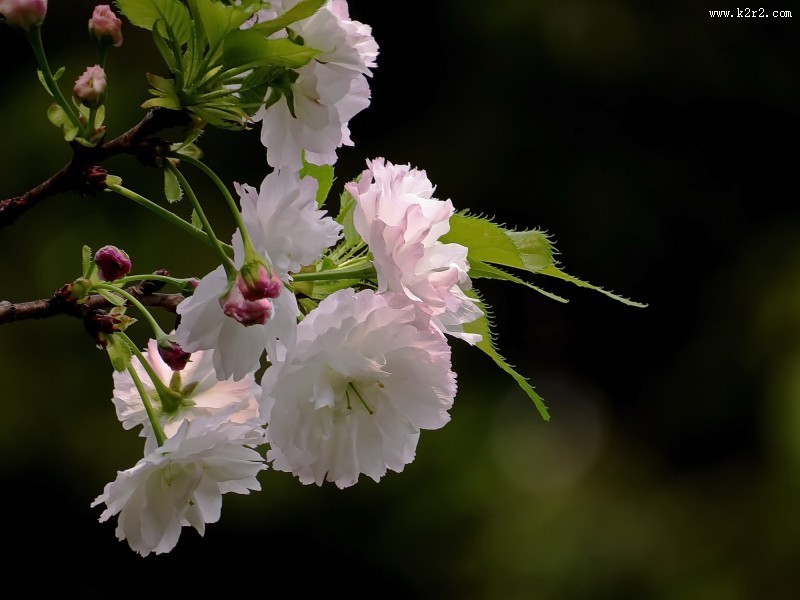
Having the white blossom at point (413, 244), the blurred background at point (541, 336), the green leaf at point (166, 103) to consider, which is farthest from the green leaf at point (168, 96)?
the blurred background at point (541, 336)

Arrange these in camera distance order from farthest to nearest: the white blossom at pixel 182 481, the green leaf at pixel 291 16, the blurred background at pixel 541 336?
the blurred background at pixel 541 336, the white blossom at pixel 182 481, the green leaf at pixel 291 16

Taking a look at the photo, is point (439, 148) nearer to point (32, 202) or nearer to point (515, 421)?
point (515, 421)

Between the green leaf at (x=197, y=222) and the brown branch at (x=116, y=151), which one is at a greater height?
the brown branch at (x=116, y=151)

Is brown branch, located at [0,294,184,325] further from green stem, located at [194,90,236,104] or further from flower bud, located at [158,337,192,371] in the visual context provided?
green stem, located at [194,90,236,104]

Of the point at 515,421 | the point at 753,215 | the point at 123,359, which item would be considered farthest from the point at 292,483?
the point at 123,359

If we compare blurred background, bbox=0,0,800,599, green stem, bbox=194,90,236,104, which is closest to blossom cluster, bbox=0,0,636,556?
green stem, bbox=194,90,236,104

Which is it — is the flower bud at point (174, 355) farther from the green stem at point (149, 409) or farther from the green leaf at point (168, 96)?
the green leaf at point (168, 96)
